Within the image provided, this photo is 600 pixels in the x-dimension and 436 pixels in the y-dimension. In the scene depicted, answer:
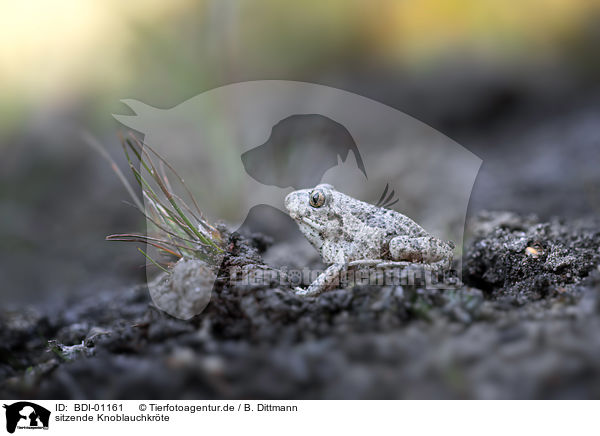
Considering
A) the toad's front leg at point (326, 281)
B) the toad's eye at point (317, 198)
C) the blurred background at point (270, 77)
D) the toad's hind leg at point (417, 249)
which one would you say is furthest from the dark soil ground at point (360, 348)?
the blurred background at point (270, 77)

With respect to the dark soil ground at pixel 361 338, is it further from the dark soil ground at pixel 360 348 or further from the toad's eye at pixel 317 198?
the toad's eye at pixel 317 198

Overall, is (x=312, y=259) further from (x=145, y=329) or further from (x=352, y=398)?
(x=352, y=398)

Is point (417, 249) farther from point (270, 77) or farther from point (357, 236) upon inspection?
point (270, 77)

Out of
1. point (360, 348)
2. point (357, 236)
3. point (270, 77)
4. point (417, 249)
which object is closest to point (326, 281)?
point (357, 236)

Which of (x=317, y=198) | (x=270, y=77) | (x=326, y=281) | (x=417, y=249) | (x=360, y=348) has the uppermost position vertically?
(x=270, y=77)

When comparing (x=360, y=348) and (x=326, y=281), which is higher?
(x=326, y=281)

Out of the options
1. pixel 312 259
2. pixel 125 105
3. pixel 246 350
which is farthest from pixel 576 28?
pixel 246 350

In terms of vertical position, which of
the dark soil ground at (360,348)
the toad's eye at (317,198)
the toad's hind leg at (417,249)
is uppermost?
the toad's eye at (317,198)
